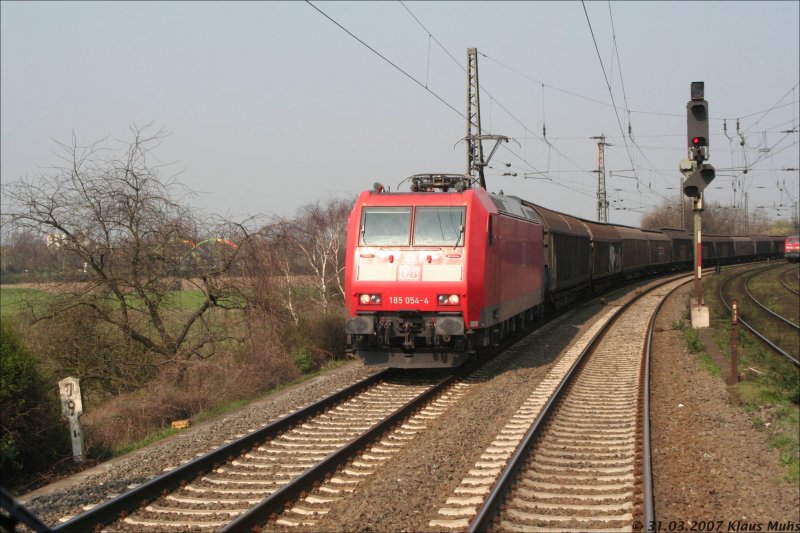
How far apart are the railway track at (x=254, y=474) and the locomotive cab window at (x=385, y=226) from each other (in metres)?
2.84

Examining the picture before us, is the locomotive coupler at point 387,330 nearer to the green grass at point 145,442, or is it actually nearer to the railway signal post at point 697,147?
the green grass at point 145,442

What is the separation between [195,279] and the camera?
14406 millimetres

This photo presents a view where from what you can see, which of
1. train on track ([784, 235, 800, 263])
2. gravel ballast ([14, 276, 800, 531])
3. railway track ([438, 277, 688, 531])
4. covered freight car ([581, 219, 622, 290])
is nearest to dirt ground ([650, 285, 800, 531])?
gravel ballast ([14, 276, 800, 531])

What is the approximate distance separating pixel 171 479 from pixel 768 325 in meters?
18.7

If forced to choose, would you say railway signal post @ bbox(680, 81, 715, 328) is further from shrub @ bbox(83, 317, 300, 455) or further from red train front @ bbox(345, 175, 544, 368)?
shrub @ bbox(83, 317, 300, 455)

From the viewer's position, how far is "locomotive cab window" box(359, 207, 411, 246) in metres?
12.2

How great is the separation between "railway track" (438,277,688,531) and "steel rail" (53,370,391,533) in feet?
7.98

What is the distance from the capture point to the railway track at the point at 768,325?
52.5 ft

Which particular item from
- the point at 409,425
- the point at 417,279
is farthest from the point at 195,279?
the point at 409,425

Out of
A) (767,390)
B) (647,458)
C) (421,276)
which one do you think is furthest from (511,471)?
(421,276)

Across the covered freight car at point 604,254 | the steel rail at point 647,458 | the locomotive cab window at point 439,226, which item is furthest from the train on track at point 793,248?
the locomotive cab window at point 439,226

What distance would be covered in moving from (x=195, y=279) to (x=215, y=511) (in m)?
8.95

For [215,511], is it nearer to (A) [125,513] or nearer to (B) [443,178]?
(A) [125,513]

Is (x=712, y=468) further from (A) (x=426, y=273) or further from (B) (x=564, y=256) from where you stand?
(B) (x=564, y=256)
